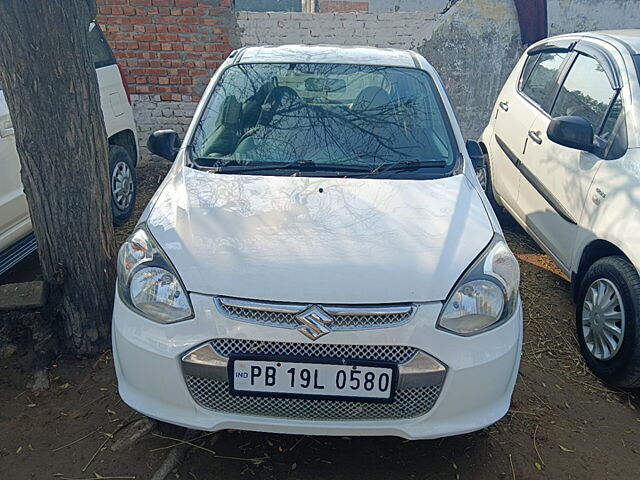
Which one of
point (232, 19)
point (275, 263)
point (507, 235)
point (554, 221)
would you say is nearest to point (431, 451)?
point (275, 263)

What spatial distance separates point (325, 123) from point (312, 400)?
1587 millimetres

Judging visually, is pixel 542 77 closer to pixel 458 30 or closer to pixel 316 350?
pixel 458 30

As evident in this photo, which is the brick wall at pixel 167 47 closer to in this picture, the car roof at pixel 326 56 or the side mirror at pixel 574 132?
the car roof at pixel 326 56

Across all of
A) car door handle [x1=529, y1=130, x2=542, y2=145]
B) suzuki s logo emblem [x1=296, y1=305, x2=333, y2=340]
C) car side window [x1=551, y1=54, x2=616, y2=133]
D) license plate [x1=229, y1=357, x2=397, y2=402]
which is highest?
car side window [x1=551, y1=54, x2=616, y2=133]

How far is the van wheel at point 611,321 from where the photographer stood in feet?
9.18

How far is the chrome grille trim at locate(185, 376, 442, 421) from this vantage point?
6.69 feet

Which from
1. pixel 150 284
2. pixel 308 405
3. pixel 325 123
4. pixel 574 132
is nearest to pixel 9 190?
pixel 150 284

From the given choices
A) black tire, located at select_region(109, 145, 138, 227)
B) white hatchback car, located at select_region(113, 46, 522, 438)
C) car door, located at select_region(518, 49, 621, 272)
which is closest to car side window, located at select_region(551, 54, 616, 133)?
car door, located at select_region(518, 49, 621, 272)

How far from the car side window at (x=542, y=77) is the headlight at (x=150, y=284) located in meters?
3.31

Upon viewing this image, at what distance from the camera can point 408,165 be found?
2834 millimetres

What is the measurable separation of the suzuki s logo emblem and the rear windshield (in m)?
3.63

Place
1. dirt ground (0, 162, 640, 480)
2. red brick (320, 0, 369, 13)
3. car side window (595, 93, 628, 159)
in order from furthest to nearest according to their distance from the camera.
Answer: red brick (320, 0, 369, 13) < car side window (595, 93, 628, 159) < dirt ground (0, 162, 640, 480)

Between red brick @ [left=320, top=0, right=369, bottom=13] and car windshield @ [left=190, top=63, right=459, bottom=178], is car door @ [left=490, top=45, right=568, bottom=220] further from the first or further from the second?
red brick @ [left=320, top=0, right=369, bottom=13]

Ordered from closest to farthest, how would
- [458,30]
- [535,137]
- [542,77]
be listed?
1. [535,137]
2. [542,77]
3. [458,30]
